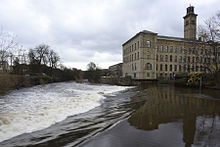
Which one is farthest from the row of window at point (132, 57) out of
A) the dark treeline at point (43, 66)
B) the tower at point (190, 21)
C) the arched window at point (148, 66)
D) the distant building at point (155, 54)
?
the tower at point (190, 21)

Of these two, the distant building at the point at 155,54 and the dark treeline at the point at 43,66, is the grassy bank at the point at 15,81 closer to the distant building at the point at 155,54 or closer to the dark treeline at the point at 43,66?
the dark treeline at the point at 43,66

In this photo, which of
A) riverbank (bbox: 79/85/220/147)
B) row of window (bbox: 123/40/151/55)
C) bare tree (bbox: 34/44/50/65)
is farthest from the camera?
row of window (bbox: 123/40/151/55)

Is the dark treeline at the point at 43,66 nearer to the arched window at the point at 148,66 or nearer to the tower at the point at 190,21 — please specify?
the arched window at the point at 148,66

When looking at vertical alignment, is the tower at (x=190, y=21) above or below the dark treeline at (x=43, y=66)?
above

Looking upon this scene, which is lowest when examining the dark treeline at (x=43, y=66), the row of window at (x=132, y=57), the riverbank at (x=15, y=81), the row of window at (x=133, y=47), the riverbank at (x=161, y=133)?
the riverbank at (x=161, y=133)

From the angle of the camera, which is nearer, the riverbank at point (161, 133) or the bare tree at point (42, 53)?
the riverbank at point (161, 133)

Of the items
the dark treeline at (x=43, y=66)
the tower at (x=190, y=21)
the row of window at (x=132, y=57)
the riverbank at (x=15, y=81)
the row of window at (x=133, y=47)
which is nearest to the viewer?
the riverbank at (x=15, y=81)

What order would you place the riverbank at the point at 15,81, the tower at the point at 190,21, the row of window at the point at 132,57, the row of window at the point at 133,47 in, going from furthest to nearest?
the tower at the point at 190,21 < the row of window at the point at 132,57 < the row of window at the point at 133,47 < the riverbank at the point at 15,81

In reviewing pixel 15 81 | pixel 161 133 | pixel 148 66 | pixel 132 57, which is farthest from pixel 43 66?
pixel 161 133

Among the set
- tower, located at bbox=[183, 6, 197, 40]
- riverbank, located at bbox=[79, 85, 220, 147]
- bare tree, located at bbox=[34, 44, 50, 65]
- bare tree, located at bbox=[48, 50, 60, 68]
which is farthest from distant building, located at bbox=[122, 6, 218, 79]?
riverbank, located at bbox=[79, 85, 220, 147]

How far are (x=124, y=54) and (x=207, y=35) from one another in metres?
45.1

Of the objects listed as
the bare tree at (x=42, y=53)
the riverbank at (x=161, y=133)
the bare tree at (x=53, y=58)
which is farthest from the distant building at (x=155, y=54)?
the riverbank at (x=161, y=133)

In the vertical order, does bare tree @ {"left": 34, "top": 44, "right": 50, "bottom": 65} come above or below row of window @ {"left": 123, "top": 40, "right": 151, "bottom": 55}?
below

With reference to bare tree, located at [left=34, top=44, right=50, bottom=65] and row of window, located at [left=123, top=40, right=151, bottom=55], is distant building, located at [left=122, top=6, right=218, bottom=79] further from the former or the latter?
bare tree, located at [left=34, top=44, right=50, bottom=65]
